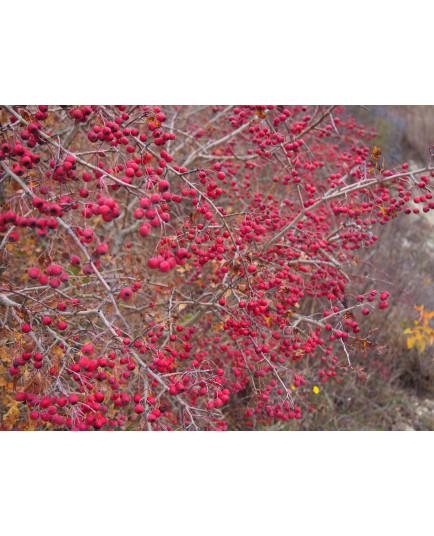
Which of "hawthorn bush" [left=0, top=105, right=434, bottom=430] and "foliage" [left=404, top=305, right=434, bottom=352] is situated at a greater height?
"hawthorn bush" [left=0, top=105, right=434, bottom=430]

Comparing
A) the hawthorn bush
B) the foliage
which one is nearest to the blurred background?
the foliage

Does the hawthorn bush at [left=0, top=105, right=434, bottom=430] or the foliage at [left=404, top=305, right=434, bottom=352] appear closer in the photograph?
the hawthorn bush at [left=0, top=105, right=434, bottom=430]

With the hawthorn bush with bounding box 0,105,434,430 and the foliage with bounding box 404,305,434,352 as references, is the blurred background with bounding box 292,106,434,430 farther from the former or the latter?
the hawthorn bush with bounding box 0,105,434,430

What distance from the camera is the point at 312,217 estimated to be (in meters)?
1.88

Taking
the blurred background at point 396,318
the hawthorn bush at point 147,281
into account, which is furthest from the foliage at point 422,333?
the hawthorn bush at point 147,281

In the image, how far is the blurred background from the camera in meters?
2.75

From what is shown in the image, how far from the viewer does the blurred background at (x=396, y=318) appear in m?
2.75

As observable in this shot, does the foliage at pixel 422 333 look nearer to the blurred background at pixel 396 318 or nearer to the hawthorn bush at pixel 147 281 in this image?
the blurred background at pixel 396 318

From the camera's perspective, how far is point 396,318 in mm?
3312

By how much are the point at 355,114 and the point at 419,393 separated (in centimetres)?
263

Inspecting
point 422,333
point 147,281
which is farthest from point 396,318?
point 147,281
